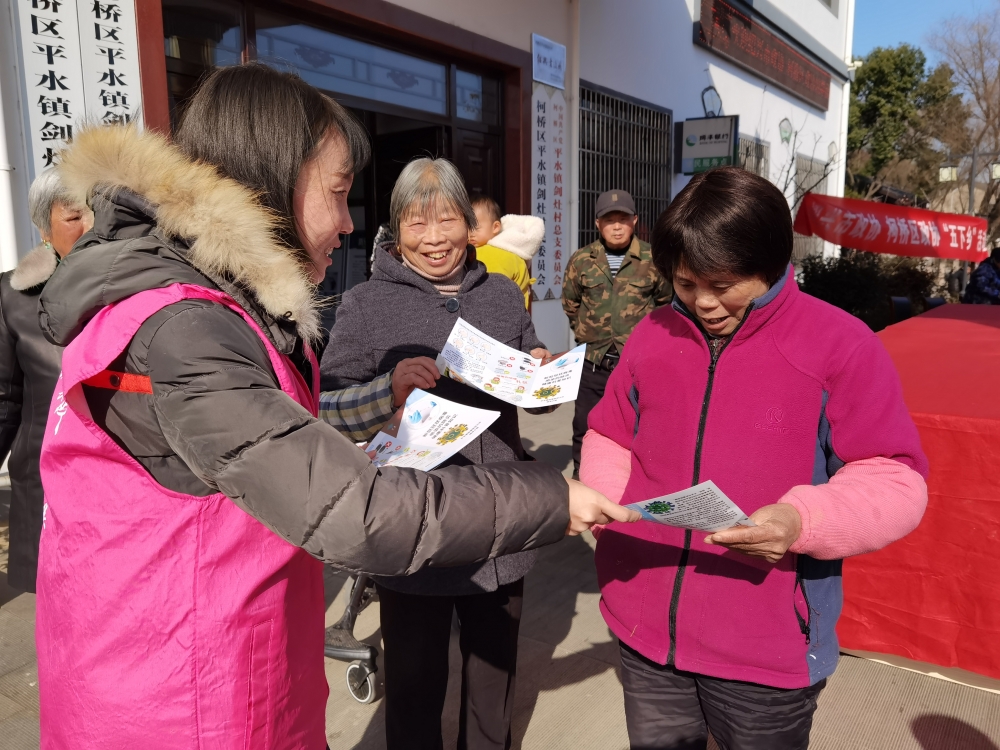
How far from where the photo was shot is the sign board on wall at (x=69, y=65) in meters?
3.69

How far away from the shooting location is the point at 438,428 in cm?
155

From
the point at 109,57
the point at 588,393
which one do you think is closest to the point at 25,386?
the point at 109,57

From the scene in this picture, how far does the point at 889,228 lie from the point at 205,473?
1024 cm

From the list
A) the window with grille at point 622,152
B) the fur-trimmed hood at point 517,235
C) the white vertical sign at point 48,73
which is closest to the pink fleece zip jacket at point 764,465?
the fur-trimmed hood at point 517,235

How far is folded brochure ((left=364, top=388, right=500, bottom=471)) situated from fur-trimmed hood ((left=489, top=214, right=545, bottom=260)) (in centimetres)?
266

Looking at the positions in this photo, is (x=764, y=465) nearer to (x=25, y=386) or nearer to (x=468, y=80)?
(x=25, y=386)

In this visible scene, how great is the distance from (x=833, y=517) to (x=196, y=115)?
4.08 ft

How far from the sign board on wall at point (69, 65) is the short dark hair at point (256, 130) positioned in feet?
10.1

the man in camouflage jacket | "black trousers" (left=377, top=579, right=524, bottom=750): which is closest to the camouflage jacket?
the man in camouflage jacket

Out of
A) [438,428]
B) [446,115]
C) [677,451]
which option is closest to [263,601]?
[438,428]

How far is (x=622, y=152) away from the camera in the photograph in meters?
9.16

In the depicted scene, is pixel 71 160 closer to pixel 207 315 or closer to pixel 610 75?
pixel 207 315

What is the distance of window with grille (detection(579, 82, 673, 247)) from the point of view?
845cm

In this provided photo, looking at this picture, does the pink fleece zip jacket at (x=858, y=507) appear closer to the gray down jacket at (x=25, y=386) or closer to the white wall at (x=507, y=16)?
the gray down jacket at (x=25, y=386)
